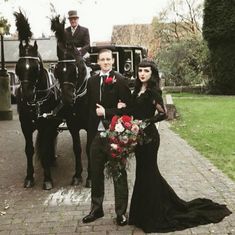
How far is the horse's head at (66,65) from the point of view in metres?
6.91

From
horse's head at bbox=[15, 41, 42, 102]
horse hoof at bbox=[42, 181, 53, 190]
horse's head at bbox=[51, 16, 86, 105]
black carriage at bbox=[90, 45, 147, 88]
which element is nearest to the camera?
horse's head at bbox=[15, 41, 42, 102]

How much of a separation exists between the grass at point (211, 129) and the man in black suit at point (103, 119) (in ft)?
10.2

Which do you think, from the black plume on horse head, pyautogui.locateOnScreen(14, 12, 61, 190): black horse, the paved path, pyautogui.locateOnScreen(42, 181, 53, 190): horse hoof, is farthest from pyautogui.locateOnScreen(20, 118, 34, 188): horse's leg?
the black plume on horse head

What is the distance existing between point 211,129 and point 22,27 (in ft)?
26.2

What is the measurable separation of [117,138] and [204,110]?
13930 mm

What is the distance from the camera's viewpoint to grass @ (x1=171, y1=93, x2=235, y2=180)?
9.62 metres

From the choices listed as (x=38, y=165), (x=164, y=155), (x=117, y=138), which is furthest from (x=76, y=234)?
(x=164, y=155)

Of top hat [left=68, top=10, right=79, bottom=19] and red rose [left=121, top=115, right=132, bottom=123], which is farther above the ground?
top hat [left=68, top=10, right=79, bottom=19]

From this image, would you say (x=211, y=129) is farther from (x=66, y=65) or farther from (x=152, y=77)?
(x=152, y=77)

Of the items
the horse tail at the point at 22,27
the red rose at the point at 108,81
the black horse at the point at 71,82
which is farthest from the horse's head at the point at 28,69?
the red rose at the point at 108,81

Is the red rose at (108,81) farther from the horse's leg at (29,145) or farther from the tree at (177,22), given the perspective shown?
the tree at (177,22)

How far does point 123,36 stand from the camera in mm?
54531

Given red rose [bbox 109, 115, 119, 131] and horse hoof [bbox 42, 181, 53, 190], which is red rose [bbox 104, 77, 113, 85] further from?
horse hoof [bbox 42, 181, 53, 190]

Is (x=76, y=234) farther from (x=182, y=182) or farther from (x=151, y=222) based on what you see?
(x=182, y=182)
